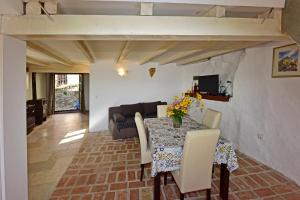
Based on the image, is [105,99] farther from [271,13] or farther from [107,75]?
[271,13]

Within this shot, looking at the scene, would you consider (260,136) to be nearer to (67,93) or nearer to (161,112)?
(161,112)

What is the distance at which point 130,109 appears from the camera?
5309mm

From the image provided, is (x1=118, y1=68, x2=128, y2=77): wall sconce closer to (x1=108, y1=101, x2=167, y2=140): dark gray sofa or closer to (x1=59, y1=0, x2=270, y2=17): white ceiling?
(x1=108, y1=101, x2=167, y2=140): dark gray sofa

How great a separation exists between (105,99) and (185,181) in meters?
4.17

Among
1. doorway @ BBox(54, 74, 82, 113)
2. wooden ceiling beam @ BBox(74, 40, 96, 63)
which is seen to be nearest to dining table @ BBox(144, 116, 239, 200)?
wooden ceiling beam @ BBox(74, 40, 96, 63)

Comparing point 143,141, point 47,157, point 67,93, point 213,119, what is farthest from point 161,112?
point 67,93

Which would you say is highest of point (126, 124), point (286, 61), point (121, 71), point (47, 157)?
point (121, 71)

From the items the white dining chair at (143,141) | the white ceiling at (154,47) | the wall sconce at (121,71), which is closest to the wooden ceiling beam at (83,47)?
the white ceiling at (154,47)

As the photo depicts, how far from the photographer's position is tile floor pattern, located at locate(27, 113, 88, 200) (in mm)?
2423

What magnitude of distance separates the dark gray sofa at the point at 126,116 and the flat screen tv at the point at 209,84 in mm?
1514

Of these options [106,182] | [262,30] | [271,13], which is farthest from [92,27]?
[106,182]

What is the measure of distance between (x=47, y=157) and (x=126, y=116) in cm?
223

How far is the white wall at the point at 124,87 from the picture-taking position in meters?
5.40

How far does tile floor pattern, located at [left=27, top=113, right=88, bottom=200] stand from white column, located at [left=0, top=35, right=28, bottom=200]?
2.87 feet
